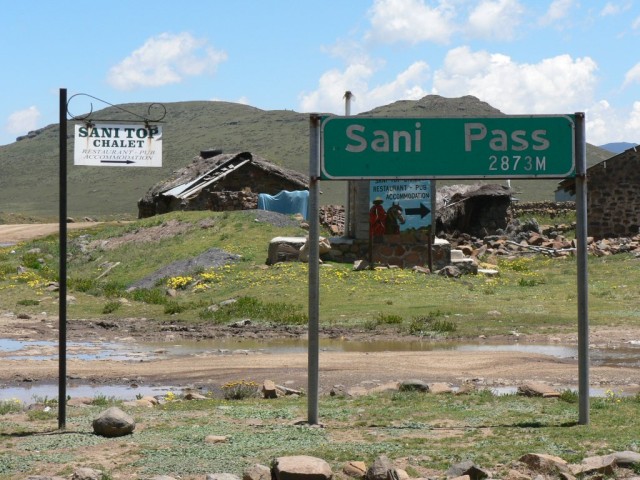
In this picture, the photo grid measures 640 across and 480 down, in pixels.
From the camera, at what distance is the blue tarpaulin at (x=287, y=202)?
39.8 metres

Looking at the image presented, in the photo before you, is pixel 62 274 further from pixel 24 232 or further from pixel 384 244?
pixel 24 232

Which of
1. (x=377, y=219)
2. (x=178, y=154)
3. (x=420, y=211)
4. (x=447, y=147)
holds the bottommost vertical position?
(x=447, y=147)

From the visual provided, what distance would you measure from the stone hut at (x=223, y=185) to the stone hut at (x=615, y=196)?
458 inches

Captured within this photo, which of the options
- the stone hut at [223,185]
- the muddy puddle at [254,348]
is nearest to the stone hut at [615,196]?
the stone hut at [223,185]

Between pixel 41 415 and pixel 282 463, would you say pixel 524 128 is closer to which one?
pixel 282 463

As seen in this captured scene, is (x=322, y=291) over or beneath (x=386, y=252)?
beneath

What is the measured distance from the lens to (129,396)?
1334 cm

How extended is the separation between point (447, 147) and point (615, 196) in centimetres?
3161

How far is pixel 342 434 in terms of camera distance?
372 inches

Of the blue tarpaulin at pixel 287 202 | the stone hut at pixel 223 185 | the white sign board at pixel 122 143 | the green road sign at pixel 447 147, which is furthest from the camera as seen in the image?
the stone hut at pixel 223 185

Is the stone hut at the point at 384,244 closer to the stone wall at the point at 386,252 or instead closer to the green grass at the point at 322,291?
the stone wall at the point at 386,252

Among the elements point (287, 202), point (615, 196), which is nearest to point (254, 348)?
point (287, 202)

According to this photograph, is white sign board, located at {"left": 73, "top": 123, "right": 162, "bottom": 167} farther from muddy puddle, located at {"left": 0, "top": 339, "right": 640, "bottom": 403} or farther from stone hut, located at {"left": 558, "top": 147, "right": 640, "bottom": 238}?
stone hut, located at {"left": 558, "top": 147, "right": 640, "bottom": 238}

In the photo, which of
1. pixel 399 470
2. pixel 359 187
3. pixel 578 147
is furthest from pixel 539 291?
pixel 399 470
